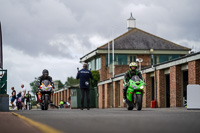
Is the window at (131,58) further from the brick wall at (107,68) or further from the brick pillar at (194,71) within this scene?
the brick pillar at (194,71)

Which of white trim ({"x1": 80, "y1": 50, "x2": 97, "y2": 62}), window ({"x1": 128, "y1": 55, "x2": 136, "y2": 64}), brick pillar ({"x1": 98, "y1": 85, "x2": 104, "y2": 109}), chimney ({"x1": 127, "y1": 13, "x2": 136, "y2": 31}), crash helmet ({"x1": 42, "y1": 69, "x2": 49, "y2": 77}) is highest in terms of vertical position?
chimney ({"x1": 127, "y1": 13, "x2": 136, "y2": 31})

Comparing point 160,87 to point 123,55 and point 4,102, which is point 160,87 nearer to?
point 4,102

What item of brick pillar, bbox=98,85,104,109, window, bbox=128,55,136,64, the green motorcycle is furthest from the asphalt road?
window, bbox=128,55,136,64

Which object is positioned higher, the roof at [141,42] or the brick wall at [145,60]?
the roof at [141,42]

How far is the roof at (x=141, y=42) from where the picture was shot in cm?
6988

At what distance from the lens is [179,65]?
31.9 meters

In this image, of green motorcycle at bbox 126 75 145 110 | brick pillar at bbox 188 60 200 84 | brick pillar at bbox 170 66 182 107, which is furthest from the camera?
brick pillar at bbox 170 66 182 107

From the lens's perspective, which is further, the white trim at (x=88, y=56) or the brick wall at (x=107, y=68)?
the white trim at (x=88, y=56)

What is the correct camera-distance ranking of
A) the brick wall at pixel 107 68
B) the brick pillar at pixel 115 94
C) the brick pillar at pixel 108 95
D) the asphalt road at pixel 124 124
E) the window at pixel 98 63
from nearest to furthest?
1. the asphalt road at pixel 124 124
2. the brick pillar at pixel 115 94
3. the brick pillar at pixel 108 95
4. the brick wall at pixel 107 68
5. the window at pixel 98 63

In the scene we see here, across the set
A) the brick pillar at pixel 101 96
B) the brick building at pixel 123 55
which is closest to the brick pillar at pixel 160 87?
the brick building at pixel 123 55

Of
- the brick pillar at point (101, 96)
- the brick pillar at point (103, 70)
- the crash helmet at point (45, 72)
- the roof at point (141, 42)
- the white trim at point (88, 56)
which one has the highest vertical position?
the roof at point (141, 42)

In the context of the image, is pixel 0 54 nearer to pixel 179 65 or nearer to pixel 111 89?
pixel 179 65

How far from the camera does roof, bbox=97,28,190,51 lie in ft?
229

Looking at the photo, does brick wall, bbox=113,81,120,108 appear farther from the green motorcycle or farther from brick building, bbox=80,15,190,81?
the green motorcycle
